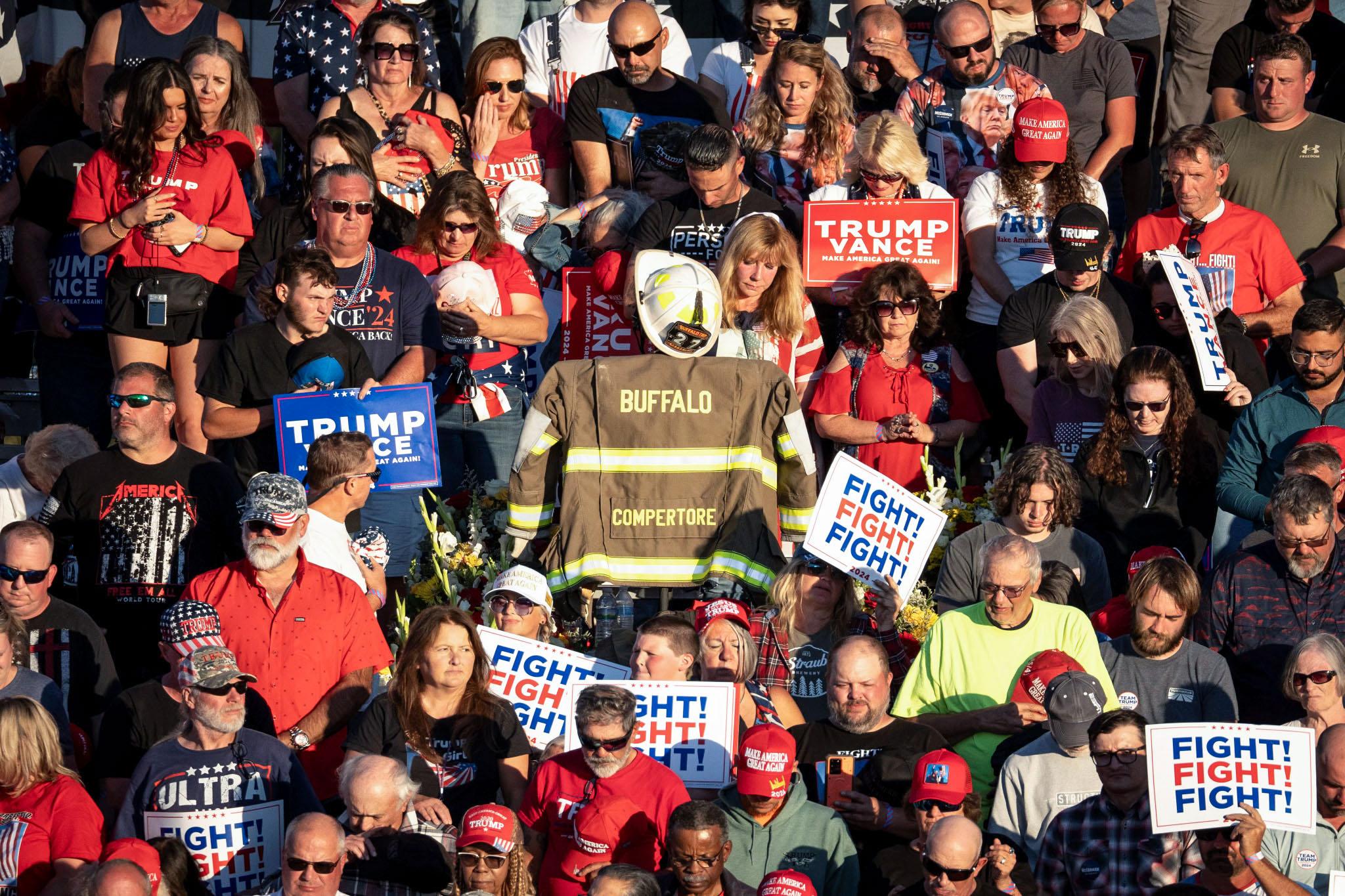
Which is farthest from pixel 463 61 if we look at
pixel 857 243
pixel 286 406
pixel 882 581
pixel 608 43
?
pixel 882 581

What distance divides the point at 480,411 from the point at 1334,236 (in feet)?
16.1

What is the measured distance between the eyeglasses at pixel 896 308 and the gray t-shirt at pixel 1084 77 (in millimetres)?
2530

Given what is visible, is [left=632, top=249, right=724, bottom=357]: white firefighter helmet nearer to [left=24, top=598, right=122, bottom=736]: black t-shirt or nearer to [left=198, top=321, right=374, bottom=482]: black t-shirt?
[left=198, top=321, right=374, bottom=482]: black t-shirt

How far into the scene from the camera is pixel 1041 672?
9664 millimetres

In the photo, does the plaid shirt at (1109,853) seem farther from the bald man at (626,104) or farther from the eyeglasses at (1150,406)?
the bald man at (626,104)

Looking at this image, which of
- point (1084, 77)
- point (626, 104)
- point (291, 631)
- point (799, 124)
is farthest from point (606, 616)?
point (1084, 77)

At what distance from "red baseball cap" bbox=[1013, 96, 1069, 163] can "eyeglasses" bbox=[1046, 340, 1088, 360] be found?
1507 mm

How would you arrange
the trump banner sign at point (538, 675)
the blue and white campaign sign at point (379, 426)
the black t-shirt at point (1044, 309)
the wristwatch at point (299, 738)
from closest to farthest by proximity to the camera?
the wristwatch at point (299, 738) < the trump banner sign at point (538, 675) < the blue and white campaign sign at point (379, 426) < the black t-shirt at point (1044, 309)

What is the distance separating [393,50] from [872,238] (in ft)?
9.52

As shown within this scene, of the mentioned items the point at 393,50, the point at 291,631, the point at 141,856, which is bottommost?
the point at 141,856

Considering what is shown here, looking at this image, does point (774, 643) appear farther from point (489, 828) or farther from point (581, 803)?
point (489, 828)

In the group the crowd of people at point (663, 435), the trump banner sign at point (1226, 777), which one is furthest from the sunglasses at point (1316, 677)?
the trump banner sign at point (1226, 777)

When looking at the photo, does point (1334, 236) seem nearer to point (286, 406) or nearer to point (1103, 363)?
point (1103, 363)

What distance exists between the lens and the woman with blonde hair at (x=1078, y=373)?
11.5m
